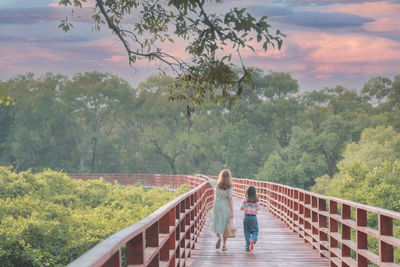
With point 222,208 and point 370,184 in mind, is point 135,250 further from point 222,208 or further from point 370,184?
point 370,184

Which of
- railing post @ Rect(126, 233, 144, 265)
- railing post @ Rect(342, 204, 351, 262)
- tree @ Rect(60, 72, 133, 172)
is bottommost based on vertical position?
railing post @ Rect(342, 204, 351, 262)

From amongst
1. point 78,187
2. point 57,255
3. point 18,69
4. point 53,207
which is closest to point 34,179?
point 78,187

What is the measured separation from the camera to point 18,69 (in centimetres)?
6681

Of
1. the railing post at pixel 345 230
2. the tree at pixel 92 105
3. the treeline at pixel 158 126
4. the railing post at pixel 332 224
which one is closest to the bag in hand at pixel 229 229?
the railing post at pixel 332 224

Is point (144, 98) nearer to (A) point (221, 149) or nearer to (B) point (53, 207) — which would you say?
(A) point (221, 149)

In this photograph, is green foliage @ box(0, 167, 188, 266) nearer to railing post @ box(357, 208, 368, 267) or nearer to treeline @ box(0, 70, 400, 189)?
railing post @ box(357, 208, 368, 267)

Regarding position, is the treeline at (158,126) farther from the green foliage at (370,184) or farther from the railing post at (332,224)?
the railing post at (332,224)

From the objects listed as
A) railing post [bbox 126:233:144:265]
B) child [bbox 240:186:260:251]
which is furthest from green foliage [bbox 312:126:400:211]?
railing post [bbox 126:233:144:265]

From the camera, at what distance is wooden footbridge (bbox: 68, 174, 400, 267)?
4.01 meters

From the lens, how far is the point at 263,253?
10953mm

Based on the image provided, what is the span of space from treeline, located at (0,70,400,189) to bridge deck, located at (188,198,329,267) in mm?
42362

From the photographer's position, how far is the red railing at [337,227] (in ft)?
19.8

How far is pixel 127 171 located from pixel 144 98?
8438 mm

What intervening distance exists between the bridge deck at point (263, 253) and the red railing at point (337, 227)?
252mm
